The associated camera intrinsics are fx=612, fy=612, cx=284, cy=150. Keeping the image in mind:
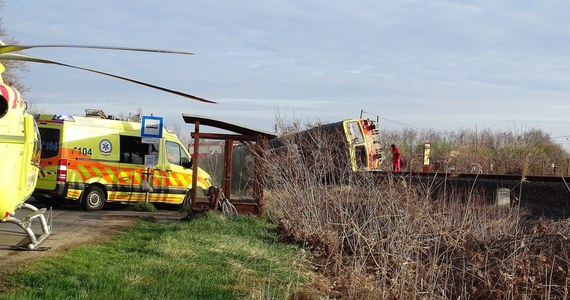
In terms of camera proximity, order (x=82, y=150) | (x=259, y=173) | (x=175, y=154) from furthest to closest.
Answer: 1. (x=175, y=154)
2. (x=82, y=150)
3. (x=259, y=173)

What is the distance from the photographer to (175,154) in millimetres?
18875

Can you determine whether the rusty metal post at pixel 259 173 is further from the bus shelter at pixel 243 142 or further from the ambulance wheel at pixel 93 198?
the ambulance wheel at pixel 93 198

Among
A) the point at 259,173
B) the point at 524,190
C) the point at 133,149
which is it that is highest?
the point at 133,149

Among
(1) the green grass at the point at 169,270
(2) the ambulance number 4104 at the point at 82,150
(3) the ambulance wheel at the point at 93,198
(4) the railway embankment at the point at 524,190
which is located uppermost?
(2) the ambulance number 4104 at the point at 82,150

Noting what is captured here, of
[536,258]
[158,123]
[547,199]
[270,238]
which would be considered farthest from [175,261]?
[547,199]

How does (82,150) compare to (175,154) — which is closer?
(82,150)

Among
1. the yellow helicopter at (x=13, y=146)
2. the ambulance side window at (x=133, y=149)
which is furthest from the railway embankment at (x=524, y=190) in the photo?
the yellow helicopter at (x=13, y=146)

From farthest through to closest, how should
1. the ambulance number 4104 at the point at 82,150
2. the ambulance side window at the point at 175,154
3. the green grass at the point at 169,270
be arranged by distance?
1. the ambulance side window at the point at 175,154
2. the ambulance number 4104 at the point at 82,150
3. the green grass at the point at 169,270

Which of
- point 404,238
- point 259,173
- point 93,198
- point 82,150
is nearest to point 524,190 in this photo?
point 259,173

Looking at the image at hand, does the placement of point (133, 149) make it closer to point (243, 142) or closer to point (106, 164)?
point (106, 164)

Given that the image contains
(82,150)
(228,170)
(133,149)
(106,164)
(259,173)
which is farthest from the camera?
(133,149)

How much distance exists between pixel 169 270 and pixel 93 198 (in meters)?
10.1

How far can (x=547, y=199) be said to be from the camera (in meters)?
15.3

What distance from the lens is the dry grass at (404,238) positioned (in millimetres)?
9000
